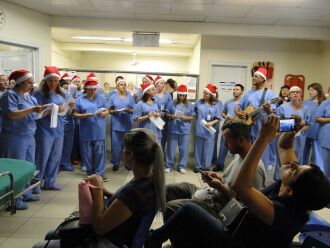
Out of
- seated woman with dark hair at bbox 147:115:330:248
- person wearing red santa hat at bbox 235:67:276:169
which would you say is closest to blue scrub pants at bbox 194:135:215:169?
person wearing red santa hat at bbox 235:67:276:169

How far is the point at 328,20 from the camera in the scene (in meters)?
5.23

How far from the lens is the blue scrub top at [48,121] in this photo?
339 centimetres

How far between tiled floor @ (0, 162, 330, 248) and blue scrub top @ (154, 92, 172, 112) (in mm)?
1345

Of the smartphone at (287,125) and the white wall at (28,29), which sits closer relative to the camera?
the smartphone at (287,125)

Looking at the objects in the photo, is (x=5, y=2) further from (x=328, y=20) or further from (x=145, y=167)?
(x=328, y=20)

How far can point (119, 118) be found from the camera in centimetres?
476

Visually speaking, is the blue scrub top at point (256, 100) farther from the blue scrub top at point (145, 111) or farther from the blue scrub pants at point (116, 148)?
the blue scrub pants at point (116, 148)

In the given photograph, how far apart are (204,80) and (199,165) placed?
1965 millimetres

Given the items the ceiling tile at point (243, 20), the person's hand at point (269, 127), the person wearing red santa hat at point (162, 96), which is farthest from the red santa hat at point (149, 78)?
the person's hand at point (269, 127)

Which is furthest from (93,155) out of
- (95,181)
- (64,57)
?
(64,57)

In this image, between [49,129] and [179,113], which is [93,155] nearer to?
[49,129]

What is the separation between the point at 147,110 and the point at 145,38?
1.96 meters

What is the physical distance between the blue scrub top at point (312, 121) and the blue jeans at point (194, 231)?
10.8 feet

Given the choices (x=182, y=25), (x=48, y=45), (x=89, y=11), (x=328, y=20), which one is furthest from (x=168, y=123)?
(x=328, y=20)
